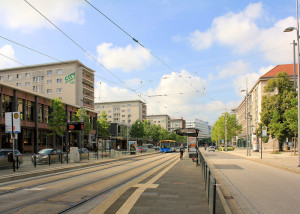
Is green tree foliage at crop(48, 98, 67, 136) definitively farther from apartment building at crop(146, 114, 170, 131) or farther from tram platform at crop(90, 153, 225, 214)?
apartment building at crop(146, 114, 170, 131)

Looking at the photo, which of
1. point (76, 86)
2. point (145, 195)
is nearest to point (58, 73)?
point (76, 86)

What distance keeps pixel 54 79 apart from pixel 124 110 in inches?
2327

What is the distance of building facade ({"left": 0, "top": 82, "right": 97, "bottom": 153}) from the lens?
40812 mm

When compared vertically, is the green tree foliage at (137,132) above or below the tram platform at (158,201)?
below

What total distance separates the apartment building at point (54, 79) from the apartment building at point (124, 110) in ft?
176

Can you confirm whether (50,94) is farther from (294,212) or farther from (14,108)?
(294,212)

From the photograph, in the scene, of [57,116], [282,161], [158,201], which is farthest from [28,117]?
[158,201]

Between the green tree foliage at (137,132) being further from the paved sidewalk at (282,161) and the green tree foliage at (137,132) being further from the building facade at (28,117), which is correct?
the paved sidewalk at (282,161)

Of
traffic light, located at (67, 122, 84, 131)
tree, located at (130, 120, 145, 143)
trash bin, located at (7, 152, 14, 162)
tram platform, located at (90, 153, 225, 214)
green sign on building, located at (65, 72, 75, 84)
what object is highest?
green sign on building, located at (65, 72, 75, 84)

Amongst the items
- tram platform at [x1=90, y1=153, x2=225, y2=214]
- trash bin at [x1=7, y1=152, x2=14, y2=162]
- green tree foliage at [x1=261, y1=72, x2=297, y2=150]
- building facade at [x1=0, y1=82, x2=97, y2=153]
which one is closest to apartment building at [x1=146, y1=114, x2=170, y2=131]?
building facade at [x1=0, y1=82, x2=97, y2=153]

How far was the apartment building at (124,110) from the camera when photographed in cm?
12481

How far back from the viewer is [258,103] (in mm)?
70562

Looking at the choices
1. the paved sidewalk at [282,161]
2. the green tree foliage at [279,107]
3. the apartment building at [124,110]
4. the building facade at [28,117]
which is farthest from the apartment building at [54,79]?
the apartment building at [124,110]

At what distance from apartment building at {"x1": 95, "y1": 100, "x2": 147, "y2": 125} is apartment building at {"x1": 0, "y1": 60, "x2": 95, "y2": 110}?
5379 cm
